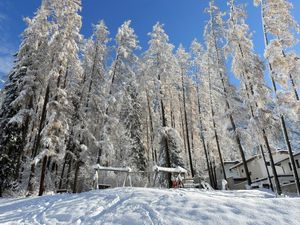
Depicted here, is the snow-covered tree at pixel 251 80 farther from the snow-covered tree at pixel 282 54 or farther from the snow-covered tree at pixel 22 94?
the snow-covered tree at pixel 22 94

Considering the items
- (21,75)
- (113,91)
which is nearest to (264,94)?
(113,91)

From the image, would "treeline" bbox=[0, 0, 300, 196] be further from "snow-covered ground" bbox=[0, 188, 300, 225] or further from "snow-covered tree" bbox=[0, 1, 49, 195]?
"snow-covered ground" bbox=[0, 188, 300, 225]

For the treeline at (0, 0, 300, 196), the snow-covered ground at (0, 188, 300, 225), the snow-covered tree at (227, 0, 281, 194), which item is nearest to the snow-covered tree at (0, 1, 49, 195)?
the treeline at (0, 0, 300, 196)

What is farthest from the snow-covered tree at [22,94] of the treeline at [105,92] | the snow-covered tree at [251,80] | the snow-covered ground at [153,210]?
the snow-covered tree at [251,80]

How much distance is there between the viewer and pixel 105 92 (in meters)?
23.5

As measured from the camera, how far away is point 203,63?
3006cm

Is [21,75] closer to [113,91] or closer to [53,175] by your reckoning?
[113,91]

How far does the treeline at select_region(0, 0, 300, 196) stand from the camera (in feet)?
60.7

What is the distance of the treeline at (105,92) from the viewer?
1852 centimetres

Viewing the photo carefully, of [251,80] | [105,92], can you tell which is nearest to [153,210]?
[251,80]

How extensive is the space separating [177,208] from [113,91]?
16.5 meters

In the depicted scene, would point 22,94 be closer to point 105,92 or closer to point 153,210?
point 105,92

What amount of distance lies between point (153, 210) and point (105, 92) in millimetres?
16650

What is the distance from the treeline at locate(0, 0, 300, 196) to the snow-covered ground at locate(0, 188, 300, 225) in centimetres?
685
